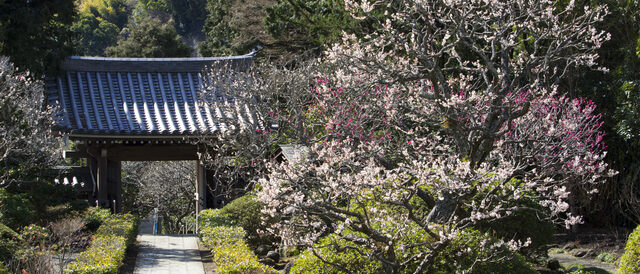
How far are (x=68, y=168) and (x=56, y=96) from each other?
1985 mm

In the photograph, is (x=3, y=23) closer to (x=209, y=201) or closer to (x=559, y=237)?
(x=209, y=201)

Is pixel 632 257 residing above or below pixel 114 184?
below

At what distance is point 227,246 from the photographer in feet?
33.3

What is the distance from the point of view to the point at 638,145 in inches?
517

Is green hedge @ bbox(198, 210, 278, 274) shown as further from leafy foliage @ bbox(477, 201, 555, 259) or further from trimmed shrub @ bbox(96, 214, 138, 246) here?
leafy foliage @ bbox(477, 201, 555, 259)

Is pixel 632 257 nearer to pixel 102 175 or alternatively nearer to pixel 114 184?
pixel 102 175

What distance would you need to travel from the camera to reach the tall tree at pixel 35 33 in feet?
49.6

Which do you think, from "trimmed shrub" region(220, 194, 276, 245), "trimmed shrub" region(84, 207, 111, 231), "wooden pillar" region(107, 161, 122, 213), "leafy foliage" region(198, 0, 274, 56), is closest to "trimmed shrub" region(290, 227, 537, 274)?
"trimmed shrub" region(220, 194, 276, 245)

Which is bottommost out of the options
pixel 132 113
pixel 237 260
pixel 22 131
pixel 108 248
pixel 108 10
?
pixel 237 260

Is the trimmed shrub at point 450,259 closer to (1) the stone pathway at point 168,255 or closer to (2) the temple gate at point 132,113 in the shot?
(1) the stone pathway at point 168,255

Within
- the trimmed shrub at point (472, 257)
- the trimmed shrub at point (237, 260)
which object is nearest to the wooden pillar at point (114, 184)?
the trimmed shrub at point (237, 260)

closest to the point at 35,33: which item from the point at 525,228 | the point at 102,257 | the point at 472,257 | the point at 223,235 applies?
the point at 223,235

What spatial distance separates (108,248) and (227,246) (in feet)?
6.27

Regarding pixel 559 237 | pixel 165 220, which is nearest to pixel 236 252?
pixel 559 237
